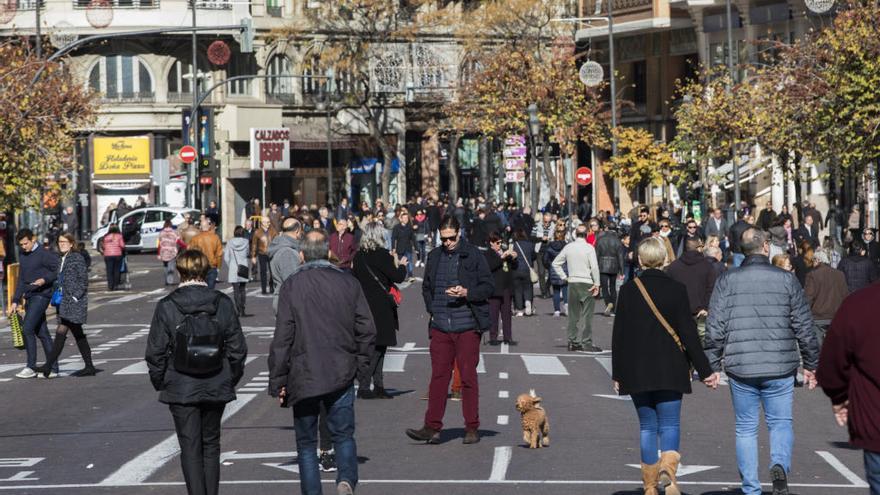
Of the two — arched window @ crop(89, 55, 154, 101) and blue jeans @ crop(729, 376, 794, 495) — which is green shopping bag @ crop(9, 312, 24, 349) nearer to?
blue jeans @ crop(729, 376, 794, 495)

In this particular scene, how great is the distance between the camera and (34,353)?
21.6 metres

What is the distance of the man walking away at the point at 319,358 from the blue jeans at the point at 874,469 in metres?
4.27

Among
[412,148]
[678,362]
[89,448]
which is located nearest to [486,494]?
[678,362]

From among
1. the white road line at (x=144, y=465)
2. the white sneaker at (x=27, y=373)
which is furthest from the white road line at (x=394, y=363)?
the white road line at (x=144, y=465)

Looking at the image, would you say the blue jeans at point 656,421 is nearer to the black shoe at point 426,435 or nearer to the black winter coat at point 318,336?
the black winter coat at point 318,336

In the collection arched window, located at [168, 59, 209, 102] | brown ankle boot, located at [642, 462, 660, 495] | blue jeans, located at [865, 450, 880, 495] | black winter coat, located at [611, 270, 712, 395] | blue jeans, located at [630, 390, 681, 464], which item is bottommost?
brown ankle boot, located at [642, 462, 660, 495]

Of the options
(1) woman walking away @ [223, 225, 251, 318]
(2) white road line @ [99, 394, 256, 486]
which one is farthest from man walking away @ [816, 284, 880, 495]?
(1) woman walking away @ [223, 225, 251, 318]

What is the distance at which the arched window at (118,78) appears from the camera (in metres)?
72.4

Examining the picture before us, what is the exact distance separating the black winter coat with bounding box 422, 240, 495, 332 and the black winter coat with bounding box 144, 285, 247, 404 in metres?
4.27

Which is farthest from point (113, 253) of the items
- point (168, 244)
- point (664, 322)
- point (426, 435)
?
point (664, 322)

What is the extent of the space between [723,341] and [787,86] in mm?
32575

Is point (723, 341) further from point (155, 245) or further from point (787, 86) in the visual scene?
point (155, 245)

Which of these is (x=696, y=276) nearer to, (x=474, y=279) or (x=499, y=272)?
(x=499, y=272)

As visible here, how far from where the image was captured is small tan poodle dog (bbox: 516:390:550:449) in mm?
14164
